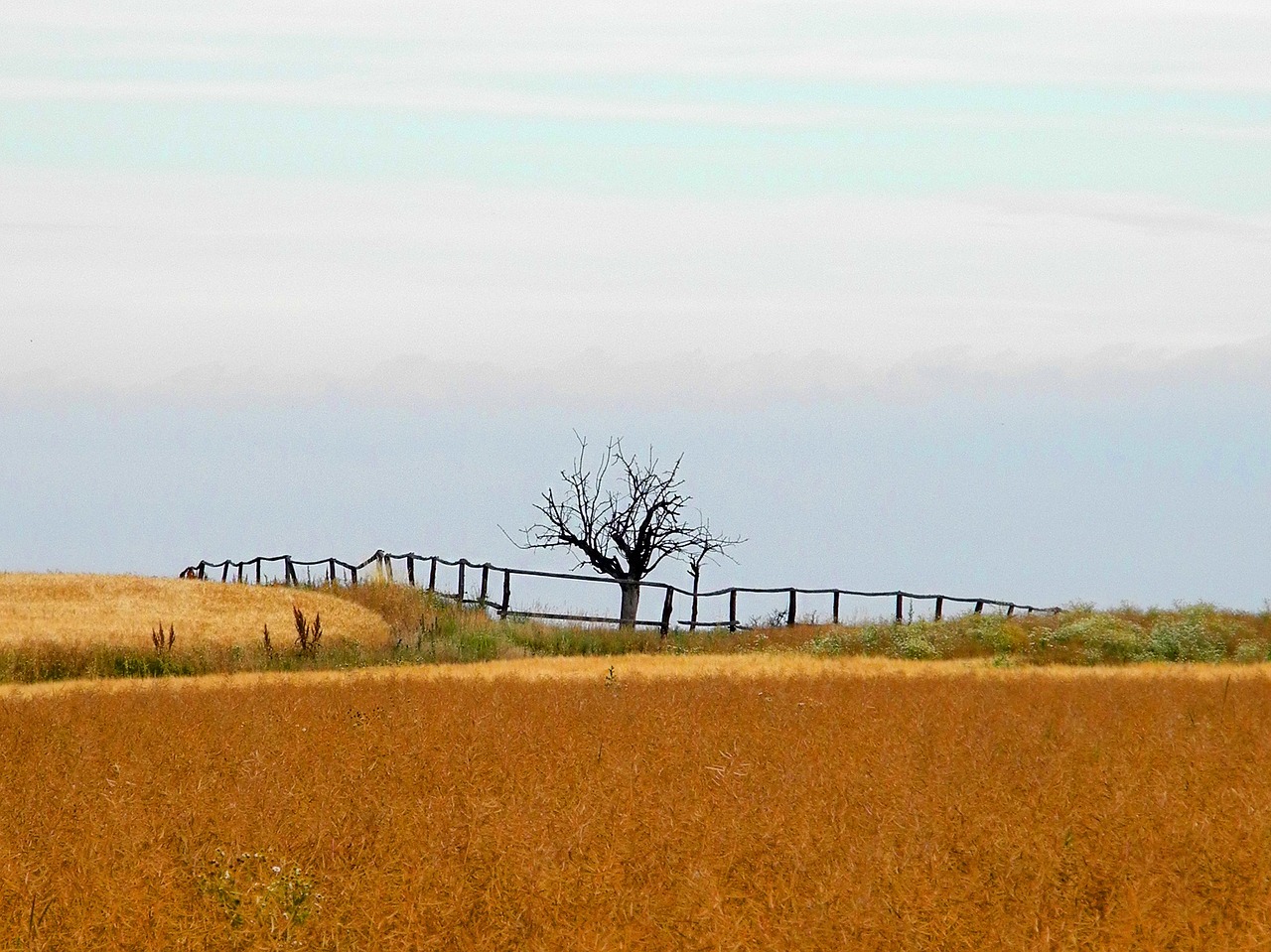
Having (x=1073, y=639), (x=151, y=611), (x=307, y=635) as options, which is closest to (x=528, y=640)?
(x=307, y=635)

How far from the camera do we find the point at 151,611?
25797mm

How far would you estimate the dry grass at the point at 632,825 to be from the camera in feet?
18.7

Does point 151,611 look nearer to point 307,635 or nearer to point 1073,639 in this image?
point 307,635

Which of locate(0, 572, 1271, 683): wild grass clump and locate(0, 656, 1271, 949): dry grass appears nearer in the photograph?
locate(0, 656, 1271, 949): dry grass

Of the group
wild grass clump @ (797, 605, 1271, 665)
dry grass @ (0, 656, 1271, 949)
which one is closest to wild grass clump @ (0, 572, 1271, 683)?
wild grass clump @ (797, 605, 1271, 665)

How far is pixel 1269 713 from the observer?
13688 mm

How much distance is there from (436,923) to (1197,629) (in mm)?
23349

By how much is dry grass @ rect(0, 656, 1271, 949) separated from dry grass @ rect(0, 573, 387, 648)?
8864mm

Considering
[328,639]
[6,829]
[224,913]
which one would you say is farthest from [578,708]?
[328,639]

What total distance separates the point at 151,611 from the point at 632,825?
67.6ft

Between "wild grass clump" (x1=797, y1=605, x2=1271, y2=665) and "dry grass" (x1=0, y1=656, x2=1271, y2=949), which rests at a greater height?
"wild grass clump" (x1=797, y1=605, x2=1271, y2=665)

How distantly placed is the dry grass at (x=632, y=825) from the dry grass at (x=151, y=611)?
8864 millimetres

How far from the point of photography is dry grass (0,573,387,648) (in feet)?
73.5

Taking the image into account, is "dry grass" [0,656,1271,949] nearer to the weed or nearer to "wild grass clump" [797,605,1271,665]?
the weed
